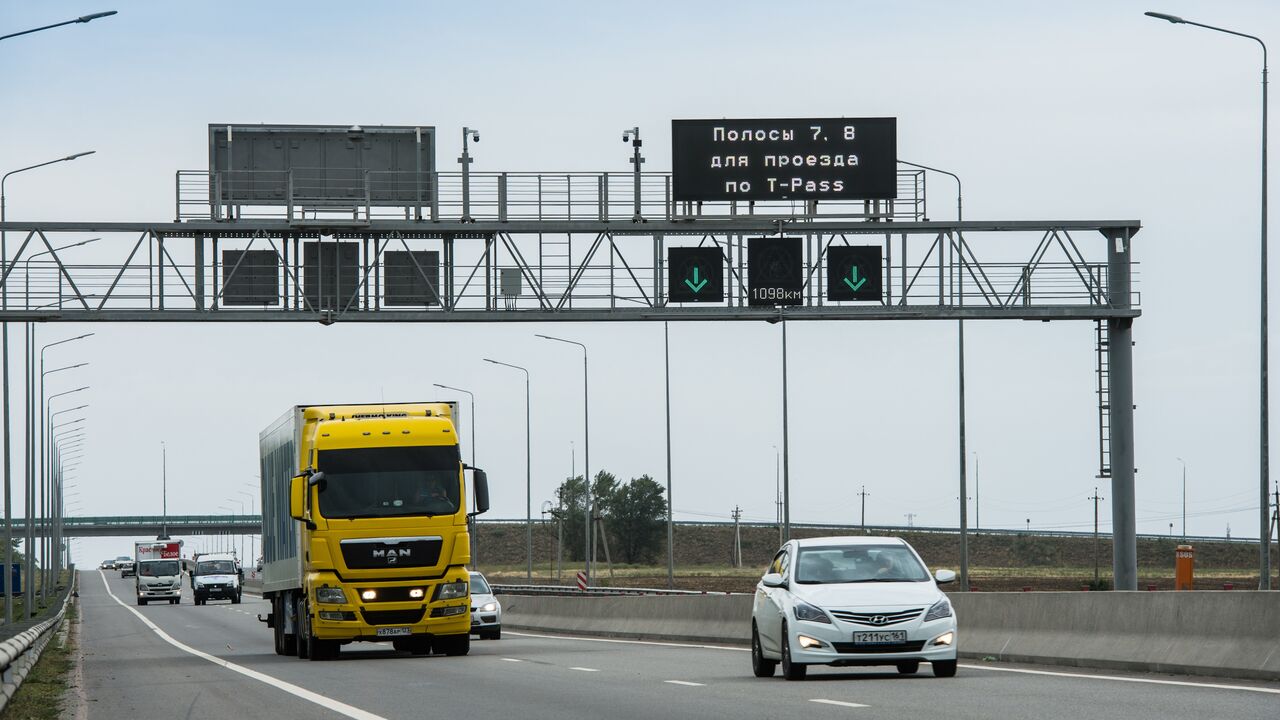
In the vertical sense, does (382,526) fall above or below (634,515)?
above

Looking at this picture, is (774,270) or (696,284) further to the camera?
(774,270)

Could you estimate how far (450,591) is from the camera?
28406 millimetres

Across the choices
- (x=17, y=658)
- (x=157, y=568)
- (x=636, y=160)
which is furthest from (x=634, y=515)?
(x=17, y=658)

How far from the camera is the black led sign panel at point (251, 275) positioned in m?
40.2

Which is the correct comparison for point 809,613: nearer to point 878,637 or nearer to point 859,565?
point 878,637

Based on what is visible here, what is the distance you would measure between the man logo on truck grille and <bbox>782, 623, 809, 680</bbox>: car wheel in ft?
27.8

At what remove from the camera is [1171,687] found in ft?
59.8

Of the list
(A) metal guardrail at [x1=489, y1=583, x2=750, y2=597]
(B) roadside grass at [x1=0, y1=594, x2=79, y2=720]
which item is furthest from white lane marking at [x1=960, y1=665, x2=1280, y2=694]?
(A) metal guardrail at [x1=489, y1=583, x2=750, y2=597]

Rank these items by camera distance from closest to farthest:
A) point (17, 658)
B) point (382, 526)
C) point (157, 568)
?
point (17, 658) → point (382, 526) → point (157, 568)

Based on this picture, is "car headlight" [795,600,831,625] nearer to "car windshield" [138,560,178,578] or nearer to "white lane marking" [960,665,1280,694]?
"white lane marking" [960,665,1280,694]

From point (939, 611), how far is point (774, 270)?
68.7 feet

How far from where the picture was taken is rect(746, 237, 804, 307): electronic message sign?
40.6 metres

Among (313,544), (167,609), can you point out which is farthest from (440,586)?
(167,609)

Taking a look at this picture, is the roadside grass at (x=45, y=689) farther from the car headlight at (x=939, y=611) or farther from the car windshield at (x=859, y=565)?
the car headlight at (x=939, y=611)
